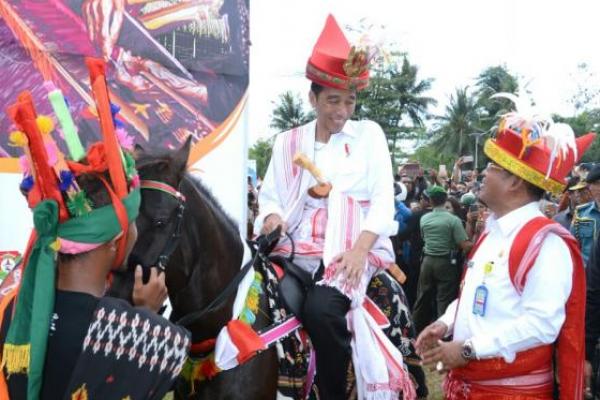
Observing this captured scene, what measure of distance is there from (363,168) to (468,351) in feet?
4.45

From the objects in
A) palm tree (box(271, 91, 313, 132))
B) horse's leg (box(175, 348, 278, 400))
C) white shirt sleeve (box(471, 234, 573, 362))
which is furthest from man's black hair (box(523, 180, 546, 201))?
palm tree (box(271, 91, 313, 132))

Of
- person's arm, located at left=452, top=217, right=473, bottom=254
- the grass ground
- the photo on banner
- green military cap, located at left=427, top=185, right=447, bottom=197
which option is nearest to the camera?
the photo on banner

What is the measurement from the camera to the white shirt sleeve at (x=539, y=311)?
2.67 meters

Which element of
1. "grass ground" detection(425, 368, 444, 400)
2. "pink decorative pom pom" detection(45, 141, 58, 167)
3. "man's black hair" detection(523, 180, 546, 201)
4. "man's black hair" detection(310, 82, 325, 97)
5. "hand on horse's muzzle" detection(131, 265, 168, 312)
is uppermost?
"man's black hair" detection(310, 82, 325, 97)

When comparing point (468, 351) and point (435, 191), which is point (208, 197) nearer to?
point (468, 351)

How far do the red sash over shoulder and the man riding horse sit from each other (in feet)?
2.53

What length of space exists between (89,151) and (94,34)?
3.26 m

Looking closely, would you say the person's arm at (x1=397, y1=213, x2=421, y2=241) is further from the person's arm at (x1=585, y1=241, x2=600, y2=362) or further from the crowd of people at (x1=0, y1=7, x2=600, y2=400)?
the person's arm at (x1=585, y1=241, x2=600, y2=362)

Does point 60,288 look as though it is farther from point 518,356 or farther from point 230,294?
point 518,356

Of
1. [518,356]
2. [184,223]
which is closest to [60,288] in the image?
[184,223]

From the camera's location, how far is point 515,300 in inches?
111

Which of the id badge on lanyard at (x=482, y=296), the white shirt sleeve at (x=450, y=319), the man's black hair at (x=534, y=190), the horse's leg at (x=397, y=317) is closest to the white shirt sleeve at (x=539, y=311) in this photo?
the id badge on lanyard at (x=482, y=296)

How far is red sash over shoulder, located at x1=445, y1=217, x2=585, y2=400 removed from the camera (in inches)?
109

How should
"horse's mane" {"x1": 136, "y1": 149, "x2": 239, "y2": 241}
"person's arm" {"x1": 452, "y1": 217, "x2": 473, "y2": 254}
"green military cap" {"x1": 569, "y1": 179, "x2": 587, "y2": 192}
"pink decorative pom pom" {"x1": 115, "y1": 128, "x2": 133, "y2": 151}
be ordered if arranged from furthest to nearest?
1. "person's arm" {"x1": 452, "y1": 217, "x2": 473, "y2": 254}
2. "green military cap" {"x1": 569, "y1": 179, "x2": 587, "y2": 192}
3. "horse's mane" {"x1": 136, "y1": 149, "x2": 239, "y2": 241}
4. "pink decorative pom pom" {"x1": 115, "y1": 128, "x2": 133, "y2": 151}
